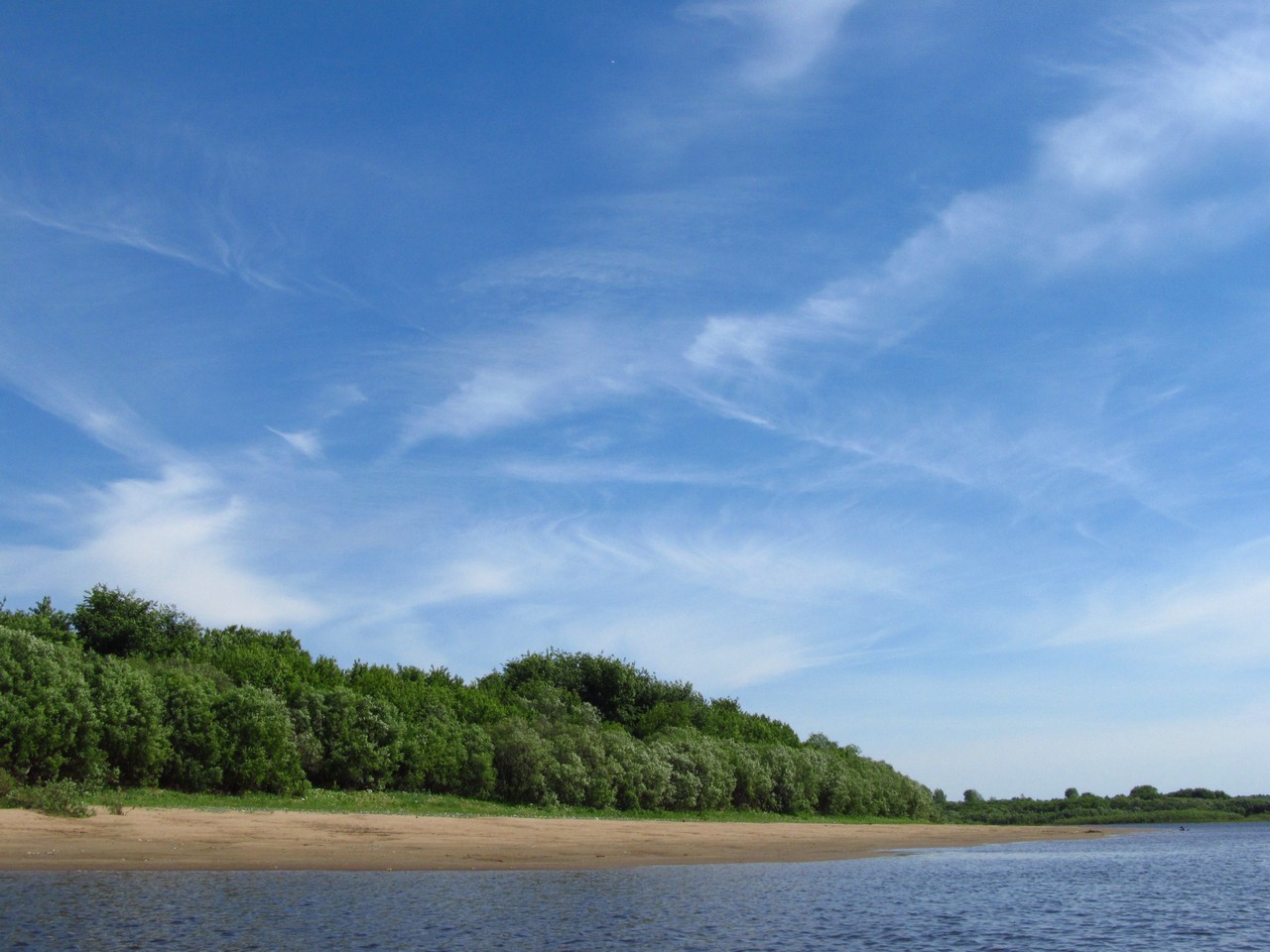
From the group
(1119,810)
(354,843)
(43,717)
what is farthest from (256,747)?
(1119,810)

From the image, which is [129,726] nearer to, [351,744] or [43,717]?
[43,717]

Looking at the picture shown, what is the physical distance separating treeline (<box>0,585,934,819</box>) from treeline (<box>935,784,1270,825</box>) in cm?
7182

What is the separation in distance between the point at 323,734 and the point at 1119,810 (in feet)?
542

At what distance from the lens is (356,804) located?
170ft

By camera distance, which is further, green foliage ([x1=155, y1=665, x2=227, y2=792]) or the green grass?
green foliage ([x1=155, y1=665, x2=227, y2=792])

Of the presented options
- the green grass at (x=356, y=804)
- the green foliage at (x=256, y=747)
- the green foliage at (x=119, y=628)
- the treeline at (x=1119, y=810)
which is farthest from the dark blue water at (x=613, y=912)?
the treeline at (x=1119, y=810)

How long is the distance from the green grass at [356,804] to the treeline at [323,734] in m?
1.27

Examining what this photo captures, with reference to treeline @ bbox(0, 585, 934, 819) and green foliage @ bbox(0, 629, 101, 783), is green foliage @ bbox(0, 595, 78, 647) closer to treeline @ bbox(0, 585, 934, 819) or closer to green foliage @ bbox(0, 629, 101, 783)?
treeline @ bbox(0, 585, 934, 819)

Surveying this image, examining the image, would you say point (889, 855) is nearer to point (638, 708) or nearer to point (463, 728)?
point (463, 728)

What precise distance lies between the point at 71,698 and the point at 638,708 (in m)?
81.9

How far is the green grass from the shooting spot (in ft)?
143

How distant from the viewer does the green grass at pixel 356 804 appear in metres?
43.6

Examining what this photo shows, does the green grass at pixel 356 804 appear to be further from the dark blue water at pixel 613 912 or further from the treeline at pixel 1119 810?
the treeline at pixel 1119 810

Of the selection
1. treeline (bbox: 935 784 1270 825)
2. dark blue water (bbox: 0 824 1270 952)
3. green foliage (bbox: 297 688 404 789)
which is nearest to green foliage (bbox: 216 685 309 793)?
green foliage (bbox: 297 688 404 789)
